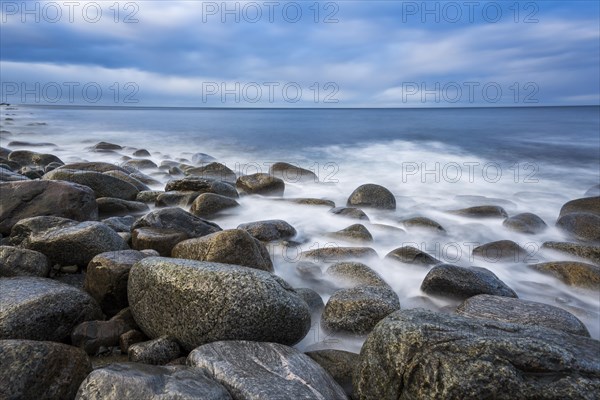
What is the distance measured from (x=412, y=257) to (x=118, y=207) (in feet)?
15.3

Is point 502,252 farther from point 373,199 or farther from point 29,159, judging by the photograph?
point 29,159

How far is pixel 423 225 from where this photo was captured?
7.69 m

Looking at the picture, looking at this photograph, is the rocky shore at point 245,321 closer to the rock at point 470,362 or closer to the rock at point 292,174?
the rock at point 470,362

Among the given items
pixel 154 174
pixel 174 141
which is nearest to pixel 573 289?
pixel 154 174

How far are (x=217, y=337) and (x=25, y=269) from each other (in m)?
2.04

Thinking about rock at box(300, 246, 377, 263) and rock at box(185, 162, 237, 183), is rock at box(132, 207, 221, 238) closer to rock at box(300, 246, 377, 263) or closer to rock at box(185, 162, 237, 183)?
rock at box(300, 246, 377, 263)

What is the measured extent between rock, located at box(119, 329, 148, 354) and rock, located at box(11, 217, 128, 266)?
1269 millimetres

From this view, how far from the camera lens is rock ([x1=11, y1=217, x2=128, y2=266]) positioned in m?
4.23

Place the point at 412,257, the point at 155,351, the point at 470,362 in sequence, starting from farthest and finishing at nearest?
the point at 412,257 < the point at 155,351 < the point at 470,362

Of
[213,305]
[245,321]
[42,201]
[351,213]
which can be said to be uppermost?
[42,201]

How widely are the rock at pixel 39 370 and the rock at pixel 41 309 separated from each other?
0.54m

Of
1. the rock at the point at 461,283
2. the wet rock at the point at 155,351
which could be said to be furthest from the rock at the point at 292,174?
the wet rock at the point at 155,351

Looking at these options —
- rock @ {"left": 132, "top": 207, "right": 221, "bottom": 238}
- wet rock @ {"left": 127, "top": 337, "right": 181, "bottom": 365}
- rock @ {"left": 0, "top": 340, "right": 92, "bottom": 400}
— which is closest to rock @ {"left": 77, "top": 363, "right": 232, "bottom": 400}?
rock @ {"left": 0, "top": 340, "right": 92, "bottom": 400}

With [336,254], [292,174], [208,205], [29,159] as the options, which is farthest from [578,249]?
[29,159]
